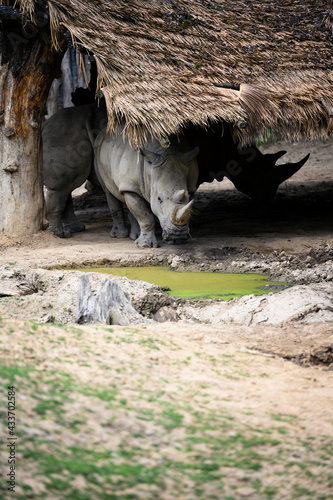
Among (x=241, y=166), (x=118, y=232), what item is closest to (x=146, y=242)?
(x=118, y=232)

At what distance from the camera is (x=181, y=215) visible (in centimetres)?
719

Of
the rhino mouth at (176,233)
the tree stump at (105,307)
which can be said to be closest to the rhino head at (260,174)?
the rhino mouth at (176,233)

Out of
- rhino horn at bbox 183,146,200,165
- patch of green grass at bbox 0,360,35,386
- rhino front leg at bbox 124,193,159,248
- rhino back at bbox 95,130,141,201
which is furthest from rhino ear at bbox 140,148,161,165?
patch of green grass at bbox 0,360,35,386

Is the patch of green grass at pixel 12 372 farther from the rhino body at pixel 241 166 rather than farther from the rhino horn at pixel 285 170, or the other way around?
the rhino horn at pixel 285 170

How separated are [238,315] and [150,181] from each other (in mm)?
3510

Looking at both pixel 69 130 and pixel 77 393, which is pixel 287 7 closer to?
pixel 69 130

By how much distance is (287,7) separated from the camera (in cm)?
1006

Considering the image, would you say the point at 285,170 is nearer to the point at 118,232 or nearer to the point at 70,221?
the point at 118,232

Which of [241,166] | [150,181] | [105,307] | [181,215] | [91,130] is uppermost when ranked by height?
[91,130]

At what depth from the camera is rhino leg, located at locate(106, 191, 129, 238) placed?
875cm

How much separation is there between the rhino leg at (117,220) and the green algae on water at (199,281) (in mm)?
1925

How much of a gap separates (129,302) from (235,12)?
Answer: 642cm

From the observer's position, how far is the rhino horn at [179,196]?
7.21 metres

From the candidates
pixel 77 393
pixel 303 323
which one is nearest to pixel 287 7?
pixel 303 323
